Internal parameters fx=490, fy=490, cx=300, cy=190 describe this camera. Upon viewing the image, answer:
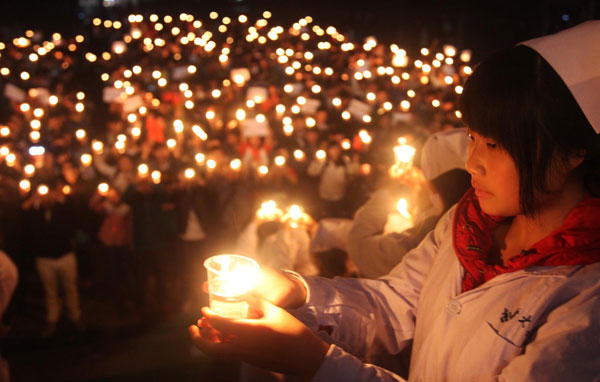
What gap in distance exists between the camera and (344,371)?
3.87ft

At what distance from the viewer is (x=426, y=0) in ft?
67.2

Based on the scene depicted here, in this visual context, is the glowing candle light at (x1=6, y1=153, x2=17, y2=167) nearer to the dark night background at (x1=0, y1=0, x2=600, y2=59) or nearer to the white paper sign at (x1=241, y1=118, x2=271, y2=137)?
the white paper sign at (x1=241, y1=118, x2=271, y2=137)

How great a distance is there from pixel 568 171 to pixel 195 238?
5374 mm

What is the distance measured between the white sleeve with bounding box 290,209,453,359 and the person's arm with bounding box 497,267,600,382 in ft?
1.77

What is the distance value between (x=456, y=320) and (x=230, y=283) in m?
0.61

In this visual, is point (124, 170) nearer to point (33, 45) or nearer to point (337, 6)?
point (33, 45)

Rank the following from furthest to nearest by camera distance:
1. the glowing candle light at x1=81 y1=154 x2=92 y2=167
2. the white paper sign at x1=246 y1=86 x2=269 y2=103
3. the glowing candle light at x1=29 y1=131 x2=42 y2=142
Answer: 1. the white paper sign at x1=246 y1=86 x2=269 y2=103
2. the glowing candle light at x1=29 y1=131 x2=42 y2=142
3. the glowing candle light at x1=81 y1=154 x2=92 y2=167

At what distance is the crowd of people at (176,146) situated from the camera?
5.96 m

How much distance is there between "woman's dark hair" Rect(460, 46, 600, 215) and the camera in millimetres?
1074

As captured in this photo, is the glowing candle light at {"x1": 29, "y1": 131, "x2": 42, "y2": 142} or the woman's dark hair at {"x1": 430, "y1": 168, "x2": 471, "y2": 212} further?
the glowing candle light at {"x1": 29, "y1": 131, "x2": 42, "y2": 142}

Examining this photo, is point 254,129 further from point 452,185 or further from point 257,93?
point 452,185

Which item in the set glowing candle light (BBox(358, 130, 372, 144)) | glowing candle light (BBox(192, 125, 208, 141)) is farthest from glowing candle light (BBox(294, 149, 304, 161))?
glowing candle light (BBox(192, 125, 208, 141))

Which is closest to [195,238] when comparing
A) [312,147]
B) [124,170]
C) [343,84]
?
[124,170]

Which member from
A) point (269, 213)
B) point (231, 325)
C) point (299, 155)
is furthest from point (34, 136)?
point (231, 325)
